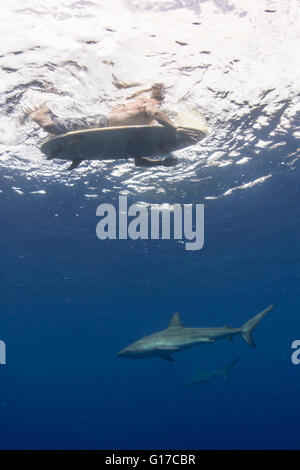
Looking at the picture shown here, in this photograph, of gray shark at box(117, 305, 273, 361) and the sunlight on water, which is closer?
the sunlight on water

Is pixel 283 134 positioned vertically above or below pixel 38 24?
above

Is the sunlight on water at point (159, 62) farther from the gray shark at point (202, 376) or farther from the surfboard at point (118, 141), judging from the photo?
the gray shark at point (202, 376)

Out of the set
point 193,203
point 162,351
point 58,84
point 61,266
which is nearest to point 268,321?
point 61,266

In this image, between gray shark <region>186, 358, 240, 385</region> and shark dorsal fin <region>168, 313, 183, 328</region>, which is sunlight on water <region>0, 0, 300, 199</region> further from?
gray shark <region>186, 358, 240, 385</region>

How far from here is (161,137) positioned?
6930 mm

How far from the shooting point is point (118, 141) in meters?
6.79

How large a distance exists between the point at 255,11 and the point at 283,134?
6625 millimetres

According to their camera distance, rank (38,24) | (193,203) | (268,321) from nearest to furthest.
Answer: (38,24) < (193,203) < (268,321)

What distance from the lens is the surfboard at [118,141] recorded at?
21.3 feet

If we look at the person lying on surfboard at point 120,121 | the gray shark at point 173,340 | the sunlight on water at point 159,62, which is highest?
the sunlight on water at point 159,62

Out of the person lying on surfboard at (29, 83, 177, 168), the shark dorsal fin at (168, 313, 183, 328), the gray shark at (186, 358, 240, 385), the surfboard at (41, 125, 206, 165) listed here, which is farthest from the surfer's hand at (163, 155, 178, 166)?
the gray shark at (186, 358, 240, 385)

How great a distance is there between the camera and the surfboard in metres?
6.50

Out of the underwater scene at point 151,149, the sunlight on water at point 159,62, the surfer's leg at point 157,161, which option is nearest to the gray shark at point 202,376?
the underwater scene at point 151,149
